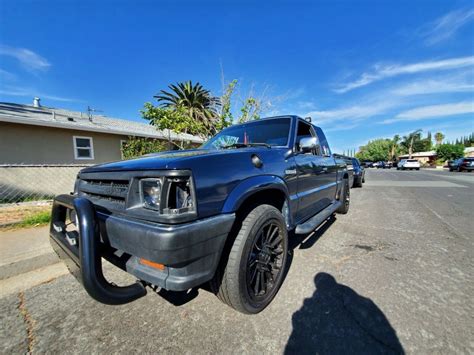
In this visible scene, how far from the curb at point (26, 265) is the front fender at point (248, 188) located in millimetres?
2939

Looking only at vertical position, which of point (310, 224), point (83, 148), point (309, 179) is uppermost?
point (83, 148)

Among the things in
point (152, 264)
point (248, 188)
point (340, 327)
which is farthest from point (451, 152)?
point (152, 264)

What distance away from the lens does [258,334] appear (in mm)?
1762

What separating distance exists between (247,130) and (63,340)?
2.99 m

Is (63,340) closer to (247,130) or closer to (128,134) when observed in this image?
(247,130)

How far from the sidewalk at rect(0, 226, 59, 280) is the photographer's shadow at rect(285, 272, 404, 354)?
3.28m

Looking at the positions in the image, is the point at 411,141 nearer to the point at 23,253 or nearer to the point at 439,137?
the point at 439,137

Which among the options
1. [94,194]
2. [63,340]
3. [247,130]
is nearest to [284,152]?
[247,130]

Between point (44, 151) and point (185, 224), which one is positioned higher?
point (44, 151)

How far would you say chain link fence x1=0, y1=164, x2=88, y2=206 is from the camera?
6.77 m

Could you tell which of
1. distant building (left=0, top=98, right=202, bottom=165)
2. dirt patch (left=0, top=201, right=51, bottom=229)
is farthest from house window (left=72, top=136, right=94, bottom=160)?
dirt patch (left=0, top=201, right=51, bottom=229)

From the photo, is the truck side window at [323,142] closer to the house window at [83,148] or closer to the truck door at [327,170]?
the truck door at [327,170]

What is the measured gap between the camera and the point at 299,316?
6.39 feet

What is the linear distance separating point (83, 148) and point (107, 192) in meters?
10.5
